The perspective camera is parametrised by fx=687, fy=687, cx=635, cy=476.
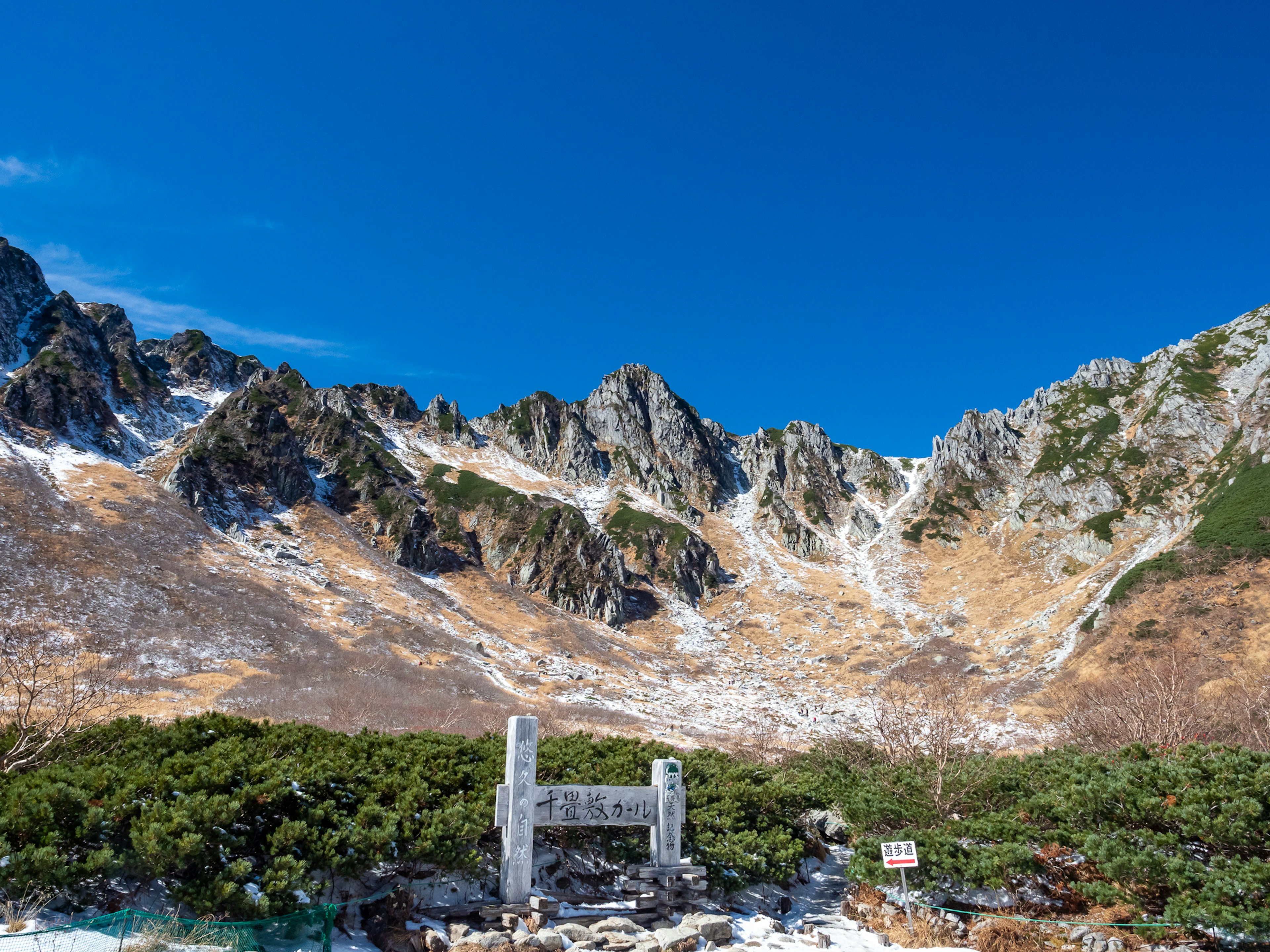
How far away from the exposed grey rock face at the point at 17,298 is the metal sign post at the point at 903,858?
4107 inches

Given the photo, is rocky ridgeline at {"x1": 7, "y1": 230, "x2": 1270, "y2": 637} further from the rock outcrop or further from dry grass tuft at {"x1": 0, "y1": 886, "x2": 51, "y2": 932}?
dry grass tuft at {"x1": 0, "y1": 886, "x2": 51, "y2": 932}

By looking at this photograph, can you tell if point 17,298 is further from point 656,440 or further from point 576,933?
point 576,933

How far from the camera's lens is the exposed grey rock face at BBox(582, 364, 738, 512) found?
11631cm

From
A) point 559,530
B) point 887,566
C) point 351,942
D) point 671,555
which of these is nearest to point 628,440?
point 671,555

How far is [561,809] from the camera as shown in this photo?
10.3 meters

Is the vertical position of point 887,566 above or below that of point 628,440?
below

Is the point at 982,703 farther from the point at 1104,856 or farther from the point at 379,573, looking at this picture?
the point at 379,573

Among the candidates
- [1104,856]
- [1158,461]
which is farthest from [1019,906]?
[1158,461]

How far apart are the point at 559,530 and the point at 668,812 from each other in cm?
7093

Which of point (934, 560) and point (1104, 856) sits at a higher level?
point (934, 560)

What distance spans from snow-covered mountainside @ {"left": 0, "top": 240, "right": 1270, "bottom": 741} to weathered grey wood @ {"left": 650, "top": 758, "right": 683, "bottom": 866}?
57.7 feet

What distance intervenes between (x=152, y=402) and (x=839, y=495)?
10306 cm

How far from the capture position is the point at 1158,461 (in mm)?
84562

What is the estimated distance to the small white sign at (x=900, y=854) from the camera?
391 inches
